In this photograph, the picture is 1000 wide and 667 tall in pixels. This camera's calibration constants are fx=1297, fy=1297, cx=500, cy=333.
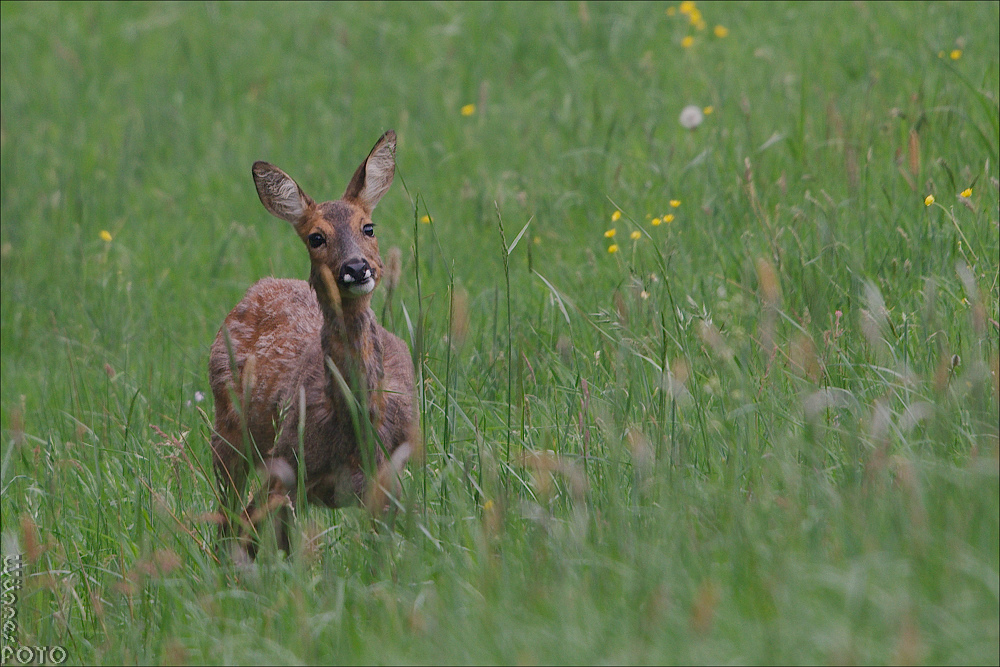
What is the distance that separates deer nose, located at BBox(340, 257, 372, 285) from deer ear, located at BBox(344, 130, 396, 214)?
381 millimetres

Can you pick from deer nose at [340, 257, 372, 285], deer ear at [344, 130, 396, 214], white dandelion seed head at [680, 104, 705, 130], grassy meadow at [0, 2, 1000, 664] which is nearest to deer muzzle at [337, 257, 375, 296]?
deer nose at [340, 257, 372, 285]

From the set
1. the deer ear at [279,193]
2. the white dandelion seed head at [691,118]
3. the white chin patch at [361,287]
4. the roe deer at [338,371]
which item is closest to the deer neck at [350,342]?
the roe deer at [338,371]

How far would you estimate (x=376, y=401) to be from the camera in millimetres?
4395

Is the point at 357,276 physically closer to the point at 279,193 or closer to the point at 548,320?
the point at 279,193

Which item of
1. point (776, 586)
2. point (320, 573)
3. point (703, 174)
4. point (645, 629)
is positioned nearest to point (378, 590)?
point (320, 573)

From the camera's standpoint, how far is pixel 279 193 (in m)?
4.55

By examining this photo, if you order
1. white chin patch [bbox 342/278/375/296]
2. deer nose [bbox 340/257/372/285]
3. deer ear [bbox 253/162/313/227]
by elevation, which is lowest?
white chin patch [bbox 342/278/375/296]

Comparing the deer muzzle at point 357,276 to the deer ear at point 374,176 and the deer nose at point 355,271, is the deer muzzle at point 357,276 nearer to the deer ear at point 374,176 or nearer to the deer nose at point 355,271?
the deer nose at point 355,271

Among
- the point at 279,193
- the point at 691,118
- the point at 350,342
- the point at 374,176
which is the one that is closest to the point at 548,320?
the point at 374,176

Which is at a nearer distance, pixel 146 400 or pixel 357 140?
pixel 146 400

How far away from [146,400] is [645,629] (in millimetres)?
3848

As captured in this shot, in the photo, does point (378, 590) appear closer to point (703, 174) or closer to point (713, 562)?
point (713, 562)

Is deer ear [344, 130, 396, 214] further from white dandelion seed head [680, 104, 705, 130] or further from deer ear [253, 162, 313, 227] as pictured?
white dandelion seed head [680, 104, 705, 130]

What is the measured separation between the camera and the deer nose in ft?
13.8
